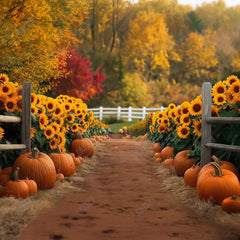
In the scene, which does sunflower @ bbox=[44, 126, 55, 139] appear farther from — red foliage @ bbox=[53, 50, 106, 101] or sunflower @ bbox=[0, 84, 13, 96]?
red foliage @ bbox=[53, 50, 106, 101]

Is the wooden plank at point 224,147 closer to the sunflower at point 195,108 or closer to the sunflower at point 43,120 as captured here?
the sunflower at point 195,108

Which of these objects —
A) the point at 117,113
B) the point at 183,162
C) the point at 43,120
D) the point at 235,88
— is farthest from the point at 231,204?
the point at 117,113

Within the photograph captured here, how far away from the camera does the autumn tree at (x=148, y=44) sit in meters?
33.3

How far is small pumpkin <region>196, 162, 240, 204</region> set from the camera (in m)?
3.99

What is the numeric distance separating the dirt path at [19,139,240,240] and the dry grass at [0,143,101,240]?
0.08 metres

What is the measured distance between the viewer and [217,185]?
159 inches

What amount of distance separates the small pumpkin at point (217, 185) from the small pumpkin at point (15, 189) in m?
2.00

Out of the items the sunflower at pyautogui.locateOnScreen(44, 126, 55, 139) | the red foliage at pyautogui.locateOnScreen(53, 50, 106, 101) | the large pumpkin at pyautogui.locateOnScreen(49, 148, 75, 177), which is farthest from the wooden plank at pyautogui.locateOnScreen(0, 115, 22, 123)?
the red foliage at pyautogui.locateOnScreen(53, 50, 106, 101)

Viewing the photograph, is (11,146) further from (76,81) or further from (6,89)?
(76,81)

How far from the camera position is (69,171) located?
19.1 feet

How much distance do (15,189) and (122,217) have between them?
128 centimetres

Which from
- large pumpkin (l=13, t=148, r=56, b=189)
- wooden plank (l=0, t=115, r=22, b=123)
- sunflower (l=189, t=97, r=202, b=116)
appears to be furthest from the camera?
sunflower (l=189, t=97, r=202, b=116)

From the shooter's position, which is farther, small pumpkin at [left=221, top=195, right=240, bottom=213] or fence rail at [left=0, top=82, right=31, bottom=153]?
fence rail at [left=0, top=82, right=31, bottom=153]

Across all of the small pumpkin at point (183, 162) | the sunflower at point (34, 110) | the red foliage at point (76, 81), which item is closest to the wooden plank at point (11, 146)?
the sunflower at point (34, 110)
